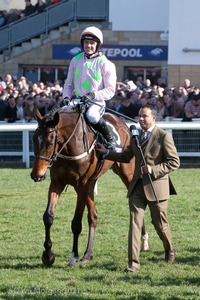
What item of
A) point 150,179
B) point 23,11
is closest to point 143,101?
point 150,179

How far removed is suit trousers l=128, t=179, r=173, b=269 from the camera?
8898 mm

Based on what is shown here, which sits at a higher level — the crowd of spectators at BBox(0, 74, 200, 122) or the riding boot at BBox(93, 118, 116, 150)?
the riding boot at BBox(93, 118, 116, 150)

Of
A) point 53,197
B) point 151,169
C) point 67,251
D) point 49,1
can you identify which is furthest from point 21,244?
point 49,1

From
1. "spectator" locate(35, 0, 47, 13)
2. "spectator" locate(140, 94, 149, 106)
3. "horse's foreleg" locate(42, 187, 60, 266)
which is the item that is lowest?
"horse's foreleg" locate(42, 187, 60, 266)

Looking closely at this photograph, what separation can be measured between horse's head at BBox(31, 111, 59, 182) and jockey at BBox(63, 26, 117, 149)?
0.91 metres

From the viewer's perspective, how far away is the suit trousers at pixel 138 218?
29.2ft

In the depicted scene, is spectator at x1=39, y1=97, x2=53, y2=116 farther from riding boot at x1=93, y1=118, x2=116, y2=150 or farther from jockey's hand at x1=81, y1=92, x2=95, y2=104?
jockey's hand at x1=81, y1=92, x2=95, y2=104

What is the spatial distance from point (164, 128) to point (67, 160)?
1106 cm

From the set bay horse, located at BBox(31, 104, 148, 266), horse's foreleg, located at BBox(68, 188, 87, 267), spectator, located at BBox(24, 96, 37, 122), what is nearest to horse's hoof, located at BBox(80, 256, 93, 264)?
bay horse, located at BBox(31, 104, 148, 266)

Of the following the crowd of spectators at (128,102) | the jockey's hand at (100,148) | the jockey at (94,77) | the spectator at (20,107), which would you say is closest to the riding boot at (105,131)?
the jockey at (94,77)

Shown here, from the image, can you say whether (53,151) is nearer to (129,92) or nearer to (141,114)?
(141,114)

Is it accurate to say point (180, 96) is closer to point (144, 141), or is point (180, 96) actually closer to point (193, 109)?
point (193, 109)

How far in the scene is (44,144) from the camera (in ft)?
29.9

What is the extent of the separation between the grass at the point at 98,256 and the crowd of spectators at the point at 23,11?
19545 mm
